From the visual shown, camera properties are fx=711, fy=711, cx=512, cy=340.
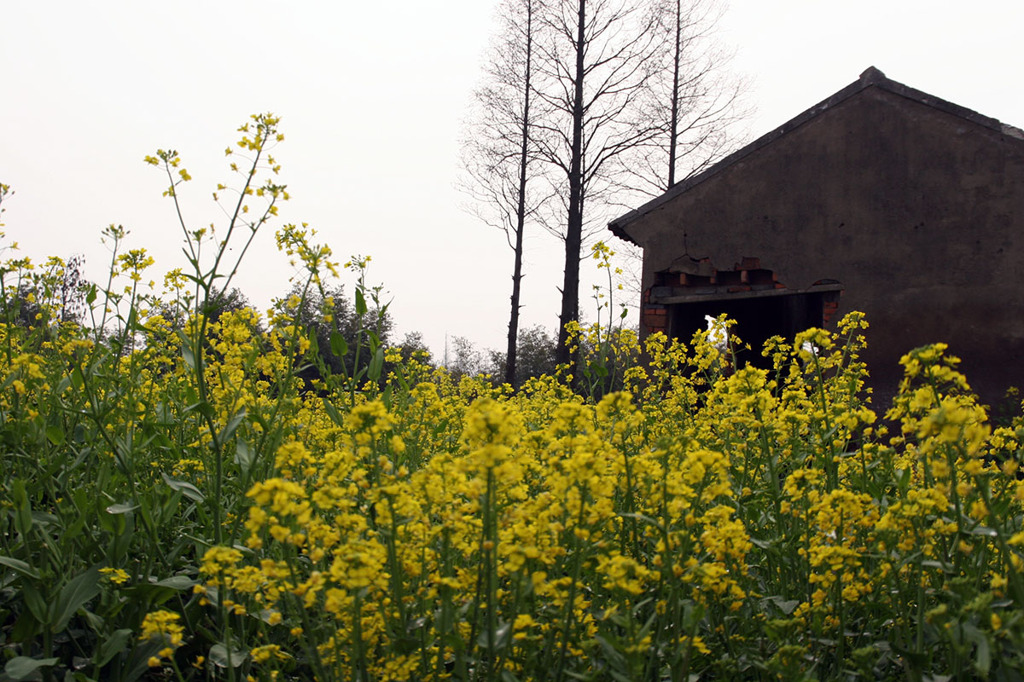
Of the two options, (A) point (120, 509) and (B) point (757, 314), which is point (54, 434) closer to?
(A) point (120, 509)

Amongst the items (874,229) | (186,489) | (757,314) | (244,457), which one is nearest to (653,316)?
(874,229)

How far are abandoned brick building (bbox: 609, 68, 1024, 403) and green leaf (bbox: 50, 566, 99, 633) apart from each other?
8.18 m

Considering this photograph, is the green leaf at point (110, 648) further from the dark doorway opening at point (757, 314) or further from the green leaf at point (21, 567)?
the dark doorway opening at point (757, 314)

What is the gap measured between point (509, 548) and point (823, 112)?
949 centimetres

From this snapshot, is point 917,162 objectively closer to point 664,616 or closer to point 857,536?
point 857,536

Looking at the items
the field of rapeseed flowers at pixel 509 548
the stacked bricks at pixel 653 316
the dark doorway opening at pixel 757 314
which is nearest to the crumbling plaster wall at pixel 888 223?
the stacked bricks at pixel 653 316

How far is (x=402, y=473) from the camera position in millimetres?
1782

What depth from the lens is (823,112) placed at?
940 cm

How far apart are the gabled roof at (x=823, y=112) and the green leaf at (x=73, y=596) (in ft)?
28.6

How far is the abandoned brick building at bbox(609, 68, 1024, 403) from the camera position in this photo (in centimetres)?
830

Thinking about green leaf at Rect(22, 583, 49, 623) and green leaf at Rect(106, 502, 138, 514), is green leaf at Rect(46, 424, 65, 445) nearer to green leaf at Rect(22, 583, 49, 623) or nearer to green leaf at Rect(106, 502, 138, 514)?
green leaf at Rect(106, 502, 138, 514)

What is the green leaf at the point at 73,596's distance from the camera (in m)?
2.03

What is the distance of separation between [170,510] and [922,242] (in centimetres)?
902

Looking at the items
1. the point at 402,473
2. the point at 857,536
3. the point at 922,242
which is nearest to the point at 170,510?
the point at 402,473
